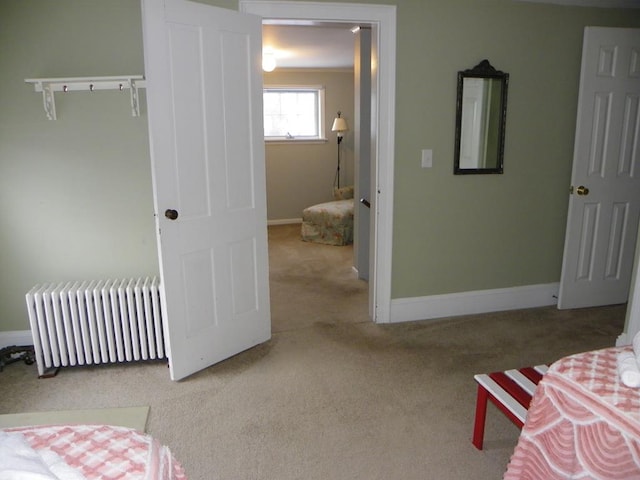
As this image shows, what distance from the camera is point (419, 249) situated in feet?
11.2

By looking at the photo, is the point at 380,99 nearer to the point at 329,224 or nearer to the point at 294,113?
the point at 329,224

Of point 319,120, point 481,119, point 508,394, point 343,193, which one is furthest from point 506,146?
point 319,120

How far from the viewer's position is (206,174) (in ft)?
8.54

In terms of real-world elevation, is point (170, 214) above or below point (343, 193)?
above

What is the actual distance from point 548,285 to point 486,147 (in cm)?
123

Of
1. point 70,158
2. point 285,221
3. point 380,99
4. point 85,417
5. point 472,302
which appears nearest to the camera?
point 85,417

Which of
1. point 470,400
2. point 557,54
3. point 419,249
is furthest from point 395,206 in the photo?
point 557,54

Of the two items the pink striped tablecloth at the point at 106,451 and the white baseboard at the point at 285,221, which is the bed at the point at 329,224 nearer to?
the white baseboard at the point at 285,221

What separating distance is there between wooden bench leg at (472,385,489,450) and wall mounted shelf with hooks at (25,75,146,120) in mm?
2364

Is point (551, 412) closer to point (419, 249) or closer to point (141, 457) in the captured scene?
point (141, 457)

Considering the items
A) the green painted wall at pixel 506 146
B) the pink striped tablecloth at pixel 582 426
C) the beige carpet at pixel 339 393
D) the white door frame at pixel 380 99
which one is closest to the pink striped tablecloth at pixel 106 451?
the beige carpet at pixel 339 393

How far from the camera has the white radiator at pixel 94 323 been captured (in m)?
2.69

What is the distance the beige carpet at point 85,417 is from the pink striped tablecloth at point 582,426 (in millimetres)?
1702

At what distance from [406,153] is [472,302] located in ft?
4.09
